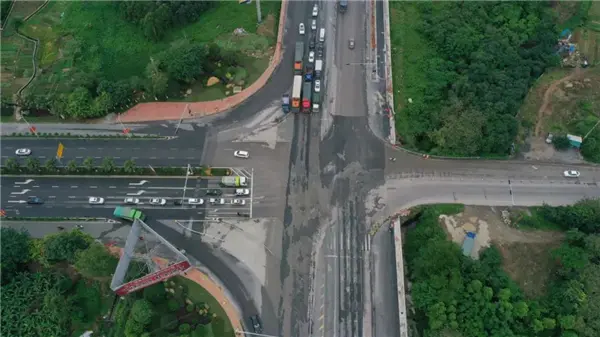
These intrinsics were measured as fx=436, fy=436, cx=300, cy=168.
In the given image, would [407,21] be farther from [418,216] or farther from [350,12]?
[418,216]

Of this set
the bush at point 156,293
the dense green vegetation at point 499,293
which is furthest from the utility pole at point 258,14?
the bush at point 156,293

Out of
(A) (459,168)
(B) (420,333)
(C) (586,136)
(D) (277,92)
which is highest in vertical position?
(D) (277,92)

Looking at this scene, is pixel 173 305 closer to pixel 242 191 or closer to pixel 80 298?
pixel 80 298

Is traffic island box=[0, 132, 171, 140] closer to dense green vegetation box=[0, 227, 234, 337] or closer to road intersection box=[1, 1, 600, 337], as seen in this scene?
road intersection box=[1, 1, 600, 337]

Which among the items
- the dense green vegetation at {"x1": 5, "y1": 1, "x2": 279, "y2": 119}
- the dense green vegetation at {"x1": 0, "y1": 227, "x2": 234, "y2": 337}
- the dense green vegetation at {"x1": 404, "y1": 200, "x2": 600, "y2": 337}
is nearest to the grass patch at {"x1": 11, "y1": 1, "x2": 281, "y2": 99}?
the dense green vegetation at {"x1": 5, "y1": 1, "x2": 279, "y2": 119}

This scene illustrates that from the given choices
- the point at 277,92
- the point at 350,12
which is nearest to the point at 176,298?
the point at 277,92
